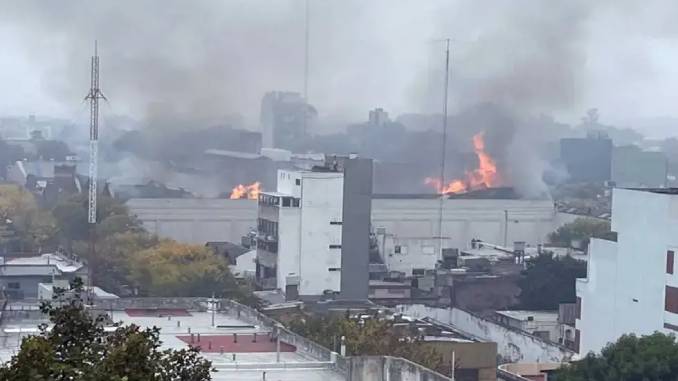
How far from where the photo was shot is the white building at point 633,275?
1069cm

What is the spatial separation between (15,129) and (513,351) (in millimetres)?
35753

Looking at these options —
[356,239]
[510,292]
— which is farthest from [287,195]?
[510,292]

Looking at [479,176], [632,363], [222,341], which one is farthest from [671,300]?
[479,176]

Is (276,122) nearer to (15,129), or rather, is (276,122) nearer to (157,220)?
(157,220)

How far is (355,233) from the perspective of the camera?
15625mm

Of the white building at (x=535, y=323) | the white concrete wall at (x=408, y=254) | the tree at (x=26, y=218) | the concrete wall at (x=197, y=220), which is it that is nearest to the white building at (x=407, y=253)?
the white concrete wall at (x=408, y=254)

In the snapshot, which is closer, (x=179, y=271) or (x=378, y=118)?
(x=179, y=271)

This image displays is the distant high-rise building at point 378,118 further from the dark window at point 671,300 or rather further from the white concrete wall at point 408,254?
the dark window at point 671,300

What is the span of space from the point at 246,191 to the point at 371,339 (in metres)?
13.6

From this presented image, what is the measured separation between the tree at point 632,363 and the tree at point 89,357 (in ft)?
16.0

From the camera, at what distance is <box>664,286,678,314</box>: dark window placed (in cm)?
1055

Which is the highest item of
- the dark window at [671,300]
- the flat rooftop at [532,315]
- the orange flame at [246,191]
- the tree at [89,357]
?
the orange flame at [246,191]

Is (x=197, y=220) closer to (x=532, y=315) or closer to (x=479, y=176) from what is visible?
(x=479, y=176)

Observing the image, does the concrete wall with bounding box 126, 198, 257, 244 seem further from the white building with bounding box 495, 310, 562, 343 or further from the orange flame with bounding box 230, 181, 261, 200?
the white building with bounding box 495, 310, 562, 343
